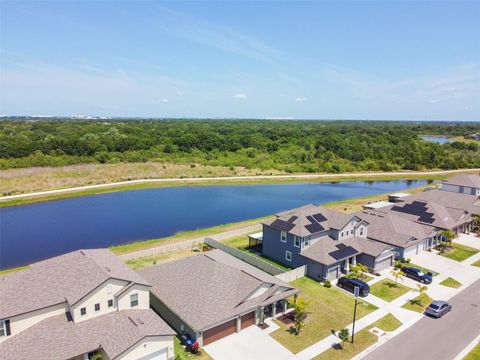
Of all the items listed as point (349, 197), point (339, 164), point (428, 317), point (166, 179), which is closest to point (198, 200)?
point (166, 179)

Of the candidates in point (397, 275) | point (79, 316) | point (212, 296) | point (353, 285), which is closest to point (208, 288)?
point (212, 296)

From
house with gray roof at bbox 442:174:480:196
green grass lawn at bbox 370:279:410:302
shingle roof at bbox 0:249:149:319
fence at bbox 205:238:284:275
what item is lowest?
green grass lawn at bbox 370:279:410:302

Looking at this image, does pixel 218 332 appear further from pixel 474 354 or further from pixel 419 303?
pixel 419 303

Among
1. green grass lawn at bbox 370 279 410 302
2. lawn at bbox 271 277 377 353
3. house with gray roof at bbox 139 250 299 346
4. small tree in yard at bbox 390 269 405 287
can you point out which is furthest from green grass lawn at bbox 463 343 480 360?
house with gray roof at bbox 139 250 299 346

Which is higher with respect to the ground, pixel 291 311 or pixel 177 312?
pixel 177 312

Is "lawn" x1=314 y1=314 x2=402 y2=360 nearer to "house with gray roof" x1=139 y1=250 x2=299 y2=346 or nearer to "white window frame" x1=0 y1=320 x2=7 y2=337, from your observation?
"house with gray roof" x1=139 y1=250 x2=299 y2=346

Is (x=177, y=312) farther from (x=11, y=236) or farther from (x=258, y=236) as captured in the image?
(x=11, y=236)

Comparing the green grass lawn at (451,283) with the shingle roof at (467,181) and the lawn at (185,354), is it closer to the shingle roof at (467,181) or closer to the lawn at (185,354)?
the lawn at (185,354)
